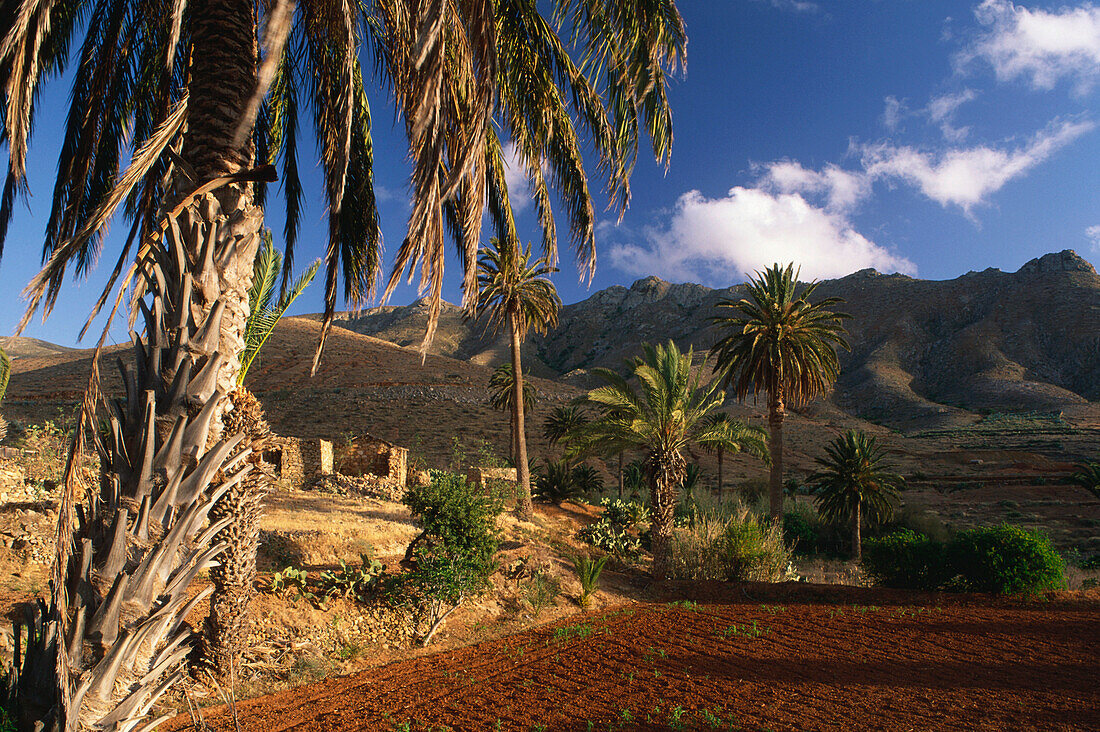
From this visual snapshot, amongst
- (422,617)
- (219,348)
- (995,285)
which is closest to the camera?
(219,348)

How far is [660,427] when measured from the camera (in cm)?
1509

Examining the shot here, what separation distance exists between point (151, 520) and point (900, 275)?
413ft

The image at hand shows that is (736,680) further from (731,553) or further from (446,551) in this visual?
(731,553)

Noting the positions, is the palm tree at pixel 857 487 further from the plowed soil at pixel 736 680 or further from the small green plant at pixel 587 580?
the small green plant at pixel 587 580

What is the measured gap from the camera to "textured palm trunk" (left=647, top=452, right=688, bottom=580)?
14922 millimetres

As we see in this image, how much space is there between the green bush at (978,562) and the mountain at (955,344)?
37039mm

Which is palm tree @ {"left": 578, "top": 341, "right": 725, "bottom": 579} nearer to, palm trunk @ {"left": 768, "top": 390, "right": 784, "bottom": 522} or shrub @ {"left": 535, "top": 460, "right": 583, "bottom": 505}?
palm trunk @ {"left": 768, "top": 390, "right": 784, "bottom": 522}

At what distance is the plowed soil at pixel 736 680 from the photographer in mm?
5301

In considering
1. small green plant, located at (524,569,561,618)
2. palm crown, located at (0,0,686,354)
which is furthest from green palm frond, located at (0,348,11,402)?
small green plant, located at (524,569,561,618)

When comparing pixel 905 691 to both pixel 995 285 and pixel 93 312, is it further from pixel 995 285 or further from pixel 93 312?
pixel 995 285

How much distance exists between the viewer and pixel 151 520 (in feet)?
7.80

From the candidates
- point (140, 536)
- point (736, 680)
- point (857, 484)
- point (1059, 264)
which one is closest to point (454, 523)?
point (736, 680)

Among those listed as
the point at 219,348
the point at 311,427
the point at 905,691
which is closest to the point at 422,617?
the point at 905,691

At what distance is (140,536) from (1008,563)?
15.2m
